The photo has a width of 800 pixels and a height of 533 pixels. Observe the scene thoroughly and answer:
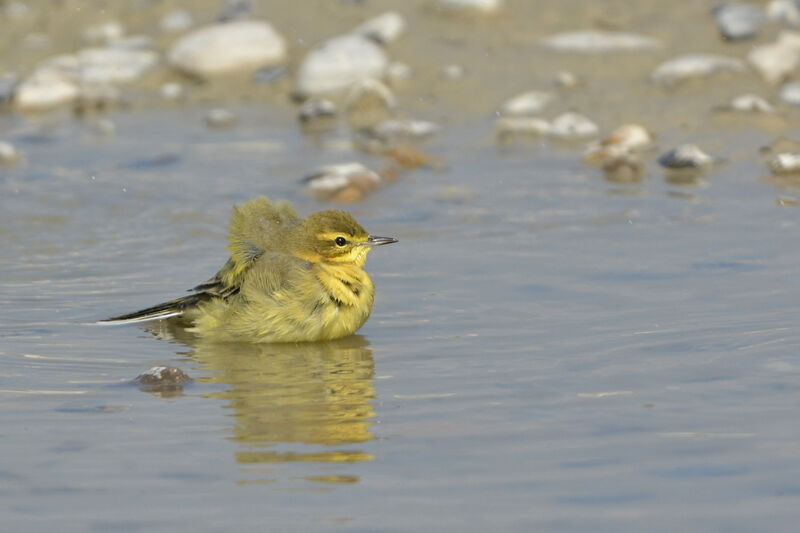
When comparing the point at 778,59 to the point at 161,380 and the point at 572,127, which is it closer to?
the point at 572,127

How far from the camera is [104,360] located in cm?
595

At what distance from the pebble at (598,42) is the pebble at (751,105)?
5.23 ft

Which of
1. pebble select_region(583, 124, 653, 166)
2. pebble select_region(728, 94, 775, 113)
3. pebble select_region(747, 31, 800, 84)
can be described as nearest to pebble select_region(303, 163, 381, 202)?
pebble select_region(583, 124, 653, 166)

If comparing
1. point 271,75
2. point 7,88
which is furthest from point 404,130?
point 7,88

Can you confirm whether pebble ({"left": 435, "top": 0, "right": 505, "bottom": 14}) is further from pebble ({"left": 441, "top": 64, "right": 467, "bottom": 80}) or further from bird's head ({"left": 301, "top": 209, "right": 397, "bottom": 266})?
bird's head ({"left": 301, "top": 209, "right": 397, "bottom": 266})

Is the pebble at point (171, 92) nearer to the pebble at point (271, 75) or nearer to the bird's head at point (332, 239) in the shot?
the pebble at point (271, 75)

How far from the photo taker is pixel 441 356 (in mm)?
5887

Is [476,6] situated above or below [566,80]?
above

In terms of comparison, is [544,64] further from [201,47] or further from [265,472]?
[265,472]

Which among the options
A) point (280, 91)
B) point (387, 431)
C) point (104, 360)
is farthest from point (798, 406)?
point (280, 91)

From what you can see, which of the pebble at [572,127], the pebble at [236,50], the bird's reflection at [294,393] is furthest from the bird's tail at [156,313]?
the pebble at [236,50]

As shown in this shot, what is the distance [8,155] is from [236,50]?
321cm

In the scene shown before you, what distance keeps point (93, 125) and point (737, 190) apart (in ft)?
21.0

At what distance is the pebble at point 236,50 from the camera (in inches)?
535
